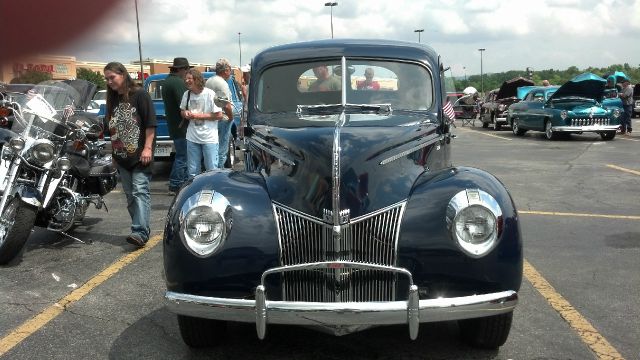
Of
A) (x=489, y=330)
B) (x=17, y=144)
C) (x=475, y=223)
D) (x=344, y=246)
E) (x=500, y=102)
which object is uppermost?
(x=17, y=144)

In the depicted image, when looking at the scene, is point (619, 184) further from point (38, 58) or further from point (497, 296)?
point (38, 58)

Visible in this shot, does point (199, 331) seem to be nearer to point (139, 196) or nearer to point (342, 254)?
point (342, 254)

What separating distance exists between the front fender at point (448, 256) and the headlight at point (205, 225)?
906mm

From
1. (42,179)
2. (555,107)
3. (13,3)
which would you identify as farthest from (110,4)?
(555,107)

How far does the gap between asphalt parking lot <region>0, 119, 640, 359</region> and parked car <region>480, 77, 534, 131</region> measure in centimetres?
1646

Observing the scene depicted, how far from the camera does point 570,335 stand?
3.86 m

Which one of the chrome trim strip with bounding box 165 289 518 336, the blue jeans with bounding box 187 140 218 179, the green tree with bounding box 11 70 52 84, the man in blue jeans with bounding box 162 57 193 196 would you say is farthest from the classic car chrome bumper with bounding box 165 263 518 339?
the man in blue jeans with bounding box 162 57 193 196

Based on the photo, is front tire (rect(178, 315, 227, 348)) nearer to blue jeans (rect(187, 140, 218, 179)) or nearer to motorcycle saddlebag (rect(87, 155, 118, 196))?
motorcycle saddlebag (rect(87, 155, 118, 196))

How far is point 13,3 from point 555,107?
18.4 meters

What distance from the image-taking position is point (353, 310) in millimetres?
3004

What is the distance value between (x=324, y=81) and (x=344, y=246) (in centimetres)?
192

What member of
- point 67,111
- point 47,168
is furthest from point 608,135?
point 47,168

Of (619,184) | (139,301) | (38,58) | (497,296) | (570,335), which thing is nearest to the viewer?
(38,58)

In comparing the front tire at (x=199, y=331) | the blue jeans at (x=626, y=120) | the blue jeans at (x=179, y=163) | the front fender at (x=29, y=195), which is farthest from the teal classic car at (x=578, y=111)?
the front tire at (x=199, y=331)
